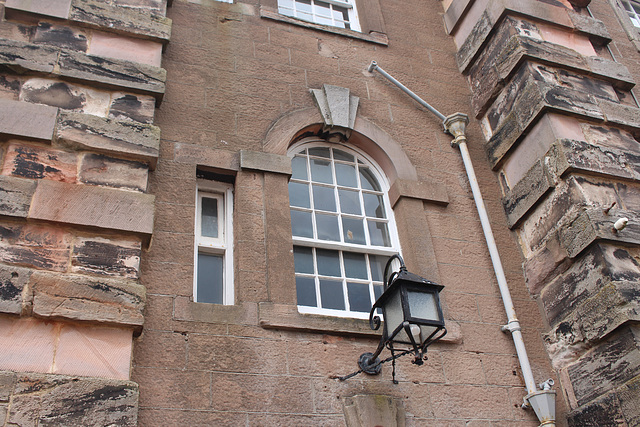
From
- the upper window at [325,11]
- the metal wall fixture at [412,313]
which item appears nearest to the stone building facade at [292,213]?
the upper window at [325,11]

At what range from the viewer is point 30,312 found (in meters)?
4.20

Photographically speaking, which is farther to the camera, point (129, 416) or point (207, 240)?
point (207, 240)

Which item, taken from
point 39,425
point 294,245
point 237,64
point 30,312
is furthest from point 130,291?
point 237,64

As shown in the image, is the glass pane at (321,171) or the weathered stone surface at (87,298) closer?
the weathered stone surface at (87,298)

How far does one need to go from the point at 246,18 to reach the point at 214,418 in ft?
15.8

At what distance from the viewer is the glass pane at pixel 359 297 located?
5840 millimetres

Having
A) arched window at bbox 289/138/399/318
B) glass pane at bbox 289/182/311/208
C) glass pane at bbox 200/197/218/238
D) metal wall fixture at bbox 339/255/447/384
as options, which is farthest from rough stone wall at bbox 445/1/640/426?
glass pane at bbox 200/197/218/238

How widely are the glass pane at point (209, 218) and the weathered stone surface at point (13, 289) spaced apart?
1760 mm

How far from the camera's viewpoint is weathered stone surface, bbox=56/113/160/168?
16.7ft

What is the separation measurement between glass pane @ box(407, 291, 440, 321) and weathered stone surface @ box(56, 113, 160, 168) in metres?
2.37

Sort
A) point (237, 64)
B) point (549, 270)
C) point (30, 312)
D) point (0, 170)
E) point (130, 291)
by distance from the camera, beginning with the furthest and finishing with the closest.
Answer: point (237, 64)
point (549, 270)
point (0, 170)
point (130, 291)
point (30, 312)

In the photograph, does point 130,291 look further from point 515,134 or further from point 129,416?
point 515,134

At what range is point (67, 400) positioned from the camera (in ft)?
12.9

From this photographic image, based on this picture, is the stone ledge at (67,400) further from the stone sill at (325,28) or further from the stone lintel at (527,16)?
the stone lintel at (527,16)
